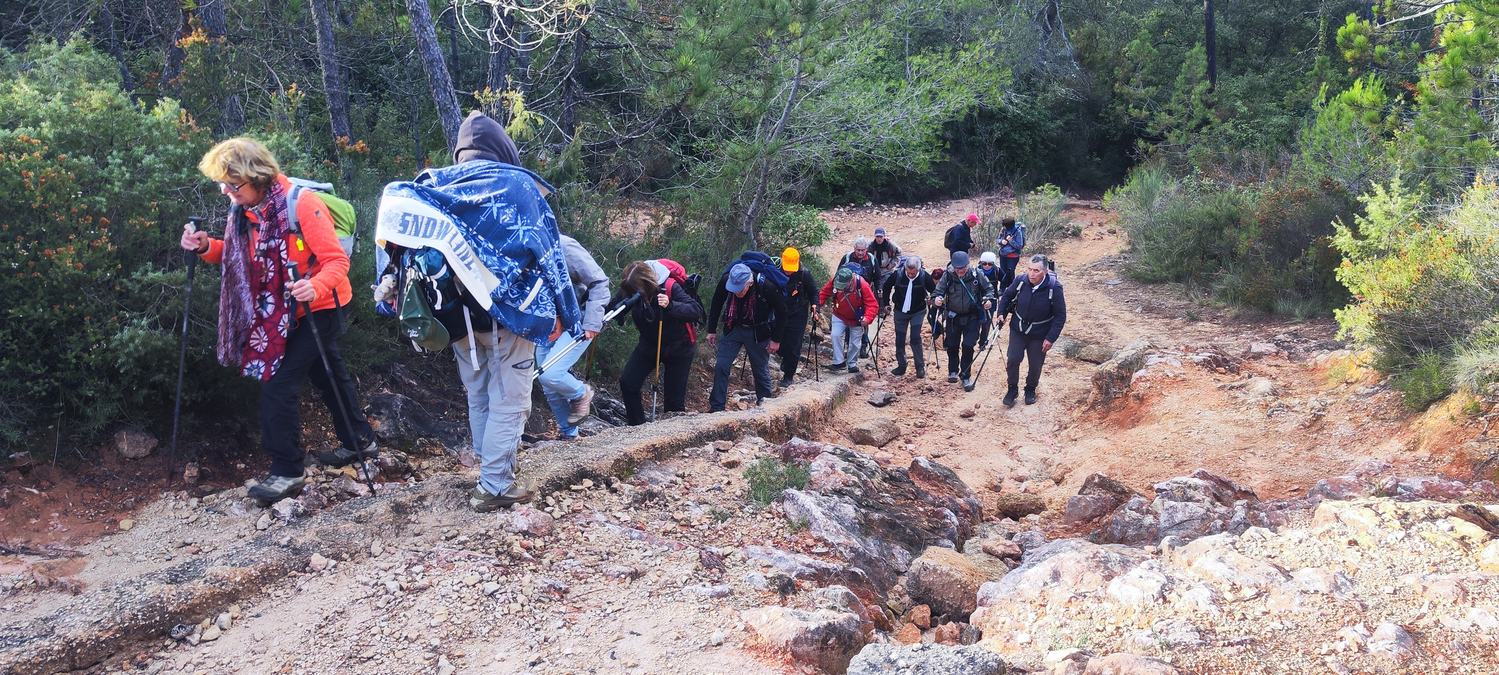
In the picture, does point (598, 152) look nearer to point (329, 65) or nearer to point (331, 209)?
point (329, 65)

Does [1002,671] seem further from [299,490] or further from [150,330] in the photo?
[150,330]

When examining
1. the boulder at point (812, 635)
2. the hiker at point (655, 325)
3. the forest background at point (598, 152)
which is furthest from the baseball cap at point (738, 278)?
the boulder at point (812, 635)

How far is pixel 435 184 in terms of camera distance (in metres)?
4.60

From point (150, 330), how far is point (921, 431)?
6.94 m

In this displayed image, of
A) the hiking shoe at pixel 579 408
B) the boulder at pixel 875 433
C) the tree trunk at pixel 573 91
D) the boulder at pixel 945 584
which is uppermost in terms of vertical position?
the tree trunk at pixel 573 91

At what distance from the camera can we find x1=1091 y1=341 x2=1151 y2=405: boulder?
10898 mm

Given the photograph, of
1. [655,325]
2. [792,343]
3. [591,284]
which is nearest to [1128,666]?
[591,284]

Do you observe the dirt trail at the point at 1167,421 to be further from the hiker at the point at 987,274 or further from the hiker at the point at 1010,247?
the hiker at the point at 1010,247

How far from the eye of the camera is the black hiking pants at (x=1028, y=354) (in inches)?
428

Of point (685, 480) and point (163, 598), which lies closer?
point (163, 598)

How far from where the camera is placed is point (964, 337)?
11.9m

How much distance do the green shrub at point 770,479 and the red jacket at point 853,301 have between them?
5.54 meters

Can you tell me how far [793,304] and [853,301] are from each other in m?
1.79

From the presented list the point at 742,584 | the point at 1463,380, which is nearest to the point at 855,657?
the point at 742,584
